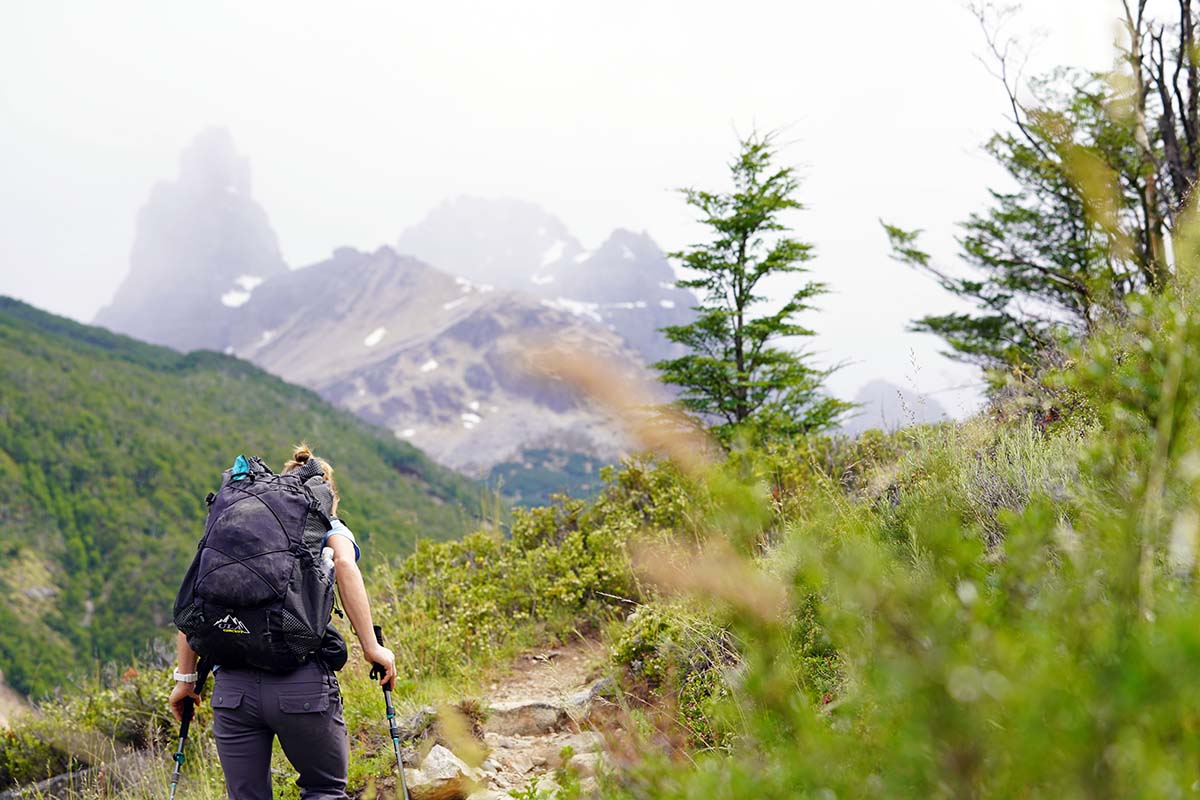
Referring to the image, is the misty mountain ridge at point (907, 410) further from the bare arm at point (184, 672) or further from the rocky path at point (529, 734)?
the bare arm at point (184, 672)

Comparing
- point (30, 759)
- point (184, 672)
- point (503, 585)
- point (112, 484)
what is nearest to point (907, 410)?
point (503, 585)

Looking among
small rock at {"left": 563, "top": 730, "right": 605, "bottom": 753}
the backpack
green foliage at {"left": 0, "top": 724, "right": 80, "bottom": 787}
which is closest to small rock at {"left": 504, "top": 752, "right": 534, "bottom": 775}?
small rock at {"left": 563, "top": 730, "right": 605, "bottom": 753}

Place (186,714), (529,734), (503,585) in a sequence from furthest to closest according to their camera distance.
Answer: (503,585) → (529,734) → (186,714)

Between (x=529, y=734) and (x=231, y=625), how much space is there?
247cm

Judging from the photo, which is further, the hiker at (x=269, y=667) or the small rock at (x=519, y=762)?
the small rock at (x=519, y=762)

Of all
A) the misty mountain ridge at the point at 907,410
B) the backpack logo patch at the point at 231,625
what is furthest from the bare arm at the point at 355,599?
the misty mountain ridge at the point at 907,410

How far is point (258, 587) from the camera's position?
10.1 ft

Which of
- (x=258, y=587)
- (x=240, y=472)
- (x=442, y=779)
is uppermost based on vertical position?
(x=240, y=472)

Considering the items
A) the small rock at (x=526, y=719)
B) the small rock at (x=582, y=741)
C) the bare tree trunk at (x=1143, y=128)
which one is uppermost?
the bare tree trunk at (x=1143, y=128)

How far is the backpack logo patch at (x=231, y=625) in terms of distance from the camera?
3039mm

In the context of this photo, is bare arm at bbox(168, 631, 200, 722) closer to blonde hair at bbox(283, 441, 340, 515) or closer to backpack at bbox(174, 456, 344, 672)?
backpack at bbox(174, 456, 344, 672)

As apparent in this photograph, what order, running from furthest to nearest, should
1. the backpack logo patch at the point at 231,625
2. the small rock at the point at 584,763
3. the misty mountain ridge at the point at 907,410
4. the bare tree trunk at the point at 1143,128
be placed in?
the bare tree trunk at the point at 1143,128 < the misty mountain ridge at the point at 907,410 < the small rock at the point at 584,763 < the backpack logo patch at the point at 231,625

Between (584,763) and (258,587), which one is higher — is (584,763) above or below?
below

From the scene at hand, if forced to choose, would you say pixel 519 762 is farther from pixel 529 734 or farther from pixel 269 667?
pixel 269 667
